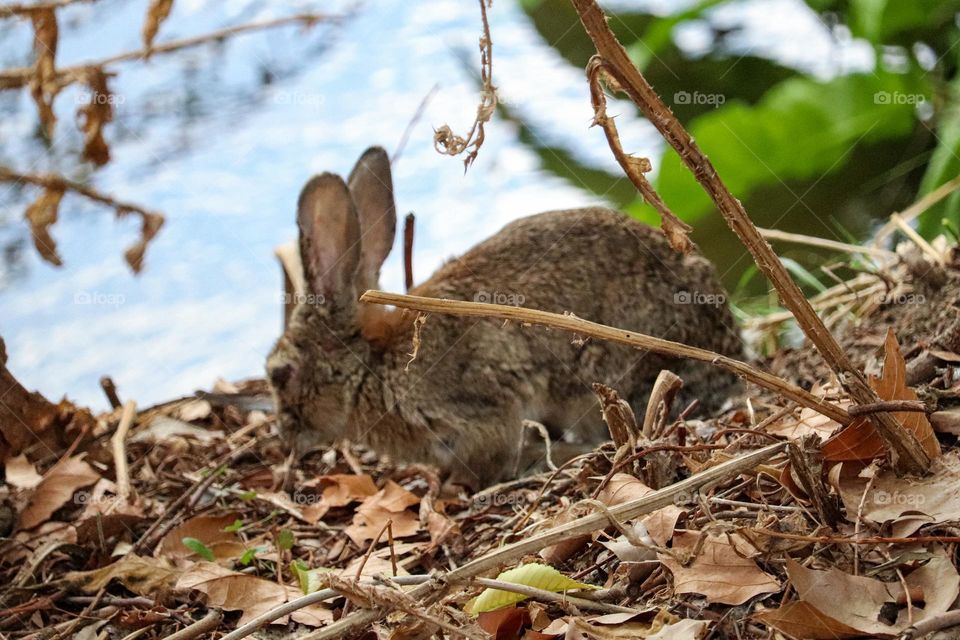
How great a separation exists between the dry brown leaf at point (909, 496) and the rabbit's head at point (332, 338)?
2.56m

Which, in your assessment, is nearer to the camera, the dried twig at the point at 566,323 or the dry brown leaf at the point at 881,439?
the dried twig at the point at 566,323

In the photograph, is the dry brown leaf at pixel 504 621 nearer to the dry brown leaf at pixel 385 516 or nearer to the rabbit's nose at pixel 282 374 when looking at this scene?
the dry brown leaf at pixel 385 516

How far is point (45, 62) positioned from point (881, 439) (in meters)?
4.00

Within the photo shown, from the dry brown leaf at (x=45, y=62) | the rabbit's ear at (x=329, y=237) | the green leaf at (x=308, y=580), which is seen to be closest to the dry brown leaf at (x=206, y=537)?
the green leaf at (x=308, y=580)

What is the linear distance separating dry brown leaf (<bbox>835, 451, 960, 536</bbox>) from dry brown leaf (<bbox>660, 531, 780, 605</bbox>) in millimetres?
287

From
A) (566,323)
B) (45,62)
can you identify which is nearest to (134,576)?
(566,323)

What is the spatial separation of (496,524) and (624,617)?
3.62ft

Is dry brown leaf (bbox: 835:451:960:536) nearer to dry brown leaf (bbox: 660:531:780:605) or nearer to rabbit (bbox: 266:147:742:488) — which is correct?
dry brown leaf (bbox: 660:531:780:605)

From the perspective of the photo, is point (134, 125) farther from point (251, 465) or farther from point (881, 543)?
point (881, 543)

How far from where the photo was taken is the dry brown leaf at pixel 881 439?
Result: 8.03 feet

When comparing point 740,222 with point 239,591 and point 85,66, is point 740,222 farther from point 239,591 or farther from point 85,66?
point 85,66

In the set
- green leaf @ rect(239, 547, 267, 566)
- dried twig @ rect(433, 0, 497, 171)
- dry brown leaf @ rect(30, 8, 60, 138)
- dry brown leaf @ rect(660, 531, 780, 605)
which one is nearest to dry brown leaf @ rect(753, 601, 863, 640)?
dry brown leaf @ rect(660, 531, 780, 605)

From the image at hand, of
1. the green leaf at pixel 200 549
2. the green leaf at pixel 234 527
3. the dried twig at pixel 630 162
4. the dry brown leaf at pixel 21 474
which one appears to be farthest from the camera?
the dry brown leaf at pixel 21 474

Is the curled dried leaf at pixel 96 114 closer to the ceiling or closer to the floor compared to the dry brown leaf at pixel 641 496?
closer to the ceiling
